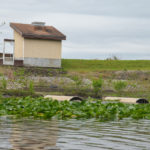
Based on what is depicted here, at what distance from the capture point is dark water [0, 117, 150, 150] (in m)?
6.62

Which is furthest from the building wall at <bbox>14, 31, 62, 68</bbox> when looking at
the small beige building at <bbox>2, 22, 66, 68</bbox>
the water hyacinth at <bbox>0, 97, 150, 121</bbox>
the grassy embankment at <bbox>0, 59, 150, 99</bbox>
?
the water hyacinth at <bbox>0, 97, 150, 121</bbox>

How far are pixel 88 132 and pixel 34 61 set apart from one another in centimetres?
2700

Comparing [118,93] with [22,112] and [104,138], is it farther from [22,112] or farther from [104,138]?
[104,138]

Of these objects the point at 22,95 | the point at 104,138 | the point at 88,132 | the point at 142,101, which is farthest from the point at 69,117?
the point at 22,95

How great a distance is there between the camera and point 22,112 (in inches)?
485

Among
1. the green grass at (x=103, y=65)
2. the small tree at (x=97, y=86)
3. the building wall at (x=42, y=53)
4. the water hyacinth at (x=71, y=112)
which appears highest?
the building wall at (x=42, y=53)

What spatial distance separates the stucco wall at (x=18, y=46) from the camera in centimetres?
3528

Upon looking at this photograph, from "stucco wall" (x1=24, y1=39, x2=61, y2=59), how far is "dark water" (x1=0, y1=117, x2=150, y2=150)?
24.7 meters

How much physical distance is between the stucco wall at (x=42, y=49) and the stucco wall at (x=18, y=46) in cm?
68

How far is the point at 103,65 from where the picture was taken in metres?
39.5

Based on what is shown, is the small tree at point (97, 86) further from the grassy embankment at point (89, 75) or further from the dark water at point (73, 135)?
the dark water at point (73, 135)

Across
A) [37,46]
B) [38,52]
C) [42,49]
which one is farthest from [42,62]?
[37,46]

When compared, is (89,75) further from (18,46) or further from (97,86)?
(97,86)

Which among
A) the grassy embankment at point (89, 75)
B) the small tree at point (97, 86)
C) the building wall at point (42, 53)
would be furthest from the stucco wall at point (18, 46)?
the small tree at point (97, 86)
